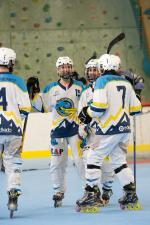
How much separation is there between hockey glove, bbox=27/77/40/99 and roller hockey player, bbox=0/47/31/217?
492mm

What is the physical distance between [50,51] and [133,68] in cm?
140

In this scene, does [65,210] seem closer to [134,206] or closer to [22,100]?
[134,206]

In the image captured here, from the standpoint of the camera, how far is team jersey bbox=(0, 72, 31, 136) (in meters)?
5.68

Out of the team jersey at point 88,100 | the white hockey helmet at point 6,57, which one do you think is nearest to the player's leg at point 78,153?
the team jersey at point 88,100

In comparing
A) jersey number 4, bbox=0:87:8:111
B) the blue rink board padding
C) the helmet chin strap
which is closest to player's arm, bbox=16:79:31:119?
jersey number 4, bbox=0:87:8:111

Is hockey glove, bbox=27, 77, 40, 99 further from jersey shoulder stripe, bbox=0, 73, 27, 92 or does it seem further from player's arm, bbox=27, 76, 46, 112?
jersey shoulder stripe, bbox=0, 73, 27, 92

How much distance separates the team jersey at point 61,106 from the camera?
250 inches

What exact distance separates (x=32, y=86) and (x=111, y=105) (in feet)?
2.68

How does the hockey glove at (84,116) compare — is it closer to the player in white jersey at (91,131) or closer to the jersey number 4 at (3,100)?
the player in white jersey at (91,131)

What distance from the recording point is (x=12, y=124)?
18.6 ft

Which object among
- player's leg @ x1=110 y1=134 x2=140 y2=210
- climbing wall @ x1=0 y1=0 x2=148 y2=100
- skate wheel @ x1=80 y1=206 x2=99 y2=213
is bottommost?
skate wheel @ x1=80 y1=206 x2=99 y2=213

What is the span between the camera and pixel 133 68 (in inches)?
476

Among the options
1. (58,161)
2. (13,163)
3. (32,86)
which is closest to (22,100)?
(13,163)

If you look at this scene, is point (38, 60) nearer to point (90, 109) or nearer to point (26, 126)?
point (26, 126)
